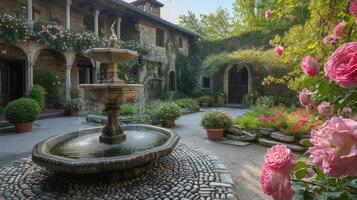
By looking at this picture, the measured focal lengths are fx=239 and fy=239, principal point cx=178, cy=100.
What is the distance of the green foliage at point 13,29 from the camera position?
8344 mm

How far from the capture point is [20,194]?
9.67ft

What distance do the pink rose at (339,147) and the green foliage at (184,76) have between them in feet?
55.4

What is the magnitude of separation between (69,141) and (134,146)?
1313 millimetres

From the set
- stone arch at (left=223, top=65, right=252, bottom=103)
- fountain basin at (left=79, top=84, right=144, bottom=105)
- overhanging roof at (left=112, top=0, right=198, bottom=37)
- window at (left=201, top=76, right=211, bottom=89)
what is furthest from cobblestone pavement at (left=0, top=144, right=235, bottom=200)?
window at (left=201, top=76, right=211, bottom=89)

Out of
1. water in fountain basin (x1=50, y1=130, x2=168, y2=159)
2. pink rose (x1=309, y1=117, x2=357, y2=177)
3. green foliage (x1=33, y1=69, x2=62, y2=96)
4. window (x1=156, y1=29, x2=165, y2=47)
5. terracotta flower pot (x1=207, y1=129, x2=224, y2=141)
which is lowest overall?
terracotta flower pot (x1=207, y1=129, x2=224, y2=141)

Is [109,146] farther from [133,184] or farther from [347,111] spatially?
[347,111]

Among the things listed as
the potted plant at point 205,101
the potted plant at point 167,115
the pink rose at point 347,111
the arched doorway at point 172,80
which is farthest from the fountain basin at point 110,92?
the arched doorway at point 172,80

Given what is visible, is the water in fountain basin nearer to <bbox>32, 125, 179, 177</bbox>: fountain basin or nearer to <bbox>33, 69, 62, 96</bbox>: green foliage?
<bbox>32, 125, 179, 177</bbox>: fountain basin

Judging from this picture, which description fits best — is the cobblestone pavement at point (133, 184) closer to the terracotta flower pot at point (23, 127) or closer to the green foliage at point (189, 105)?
the terracotta flower pot at point (23, 127)

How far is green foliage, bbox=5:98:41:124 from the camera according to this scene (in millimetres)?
7098

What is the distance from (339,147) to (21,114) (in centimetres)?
822

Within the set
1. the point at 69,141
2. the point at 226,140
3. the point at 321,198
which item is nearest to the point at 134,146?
the point at 69,141

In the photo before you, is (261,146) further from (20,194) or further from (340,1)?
(20,194)

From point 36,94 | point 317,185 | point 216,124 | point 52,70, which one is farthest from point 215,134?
point 52,70
